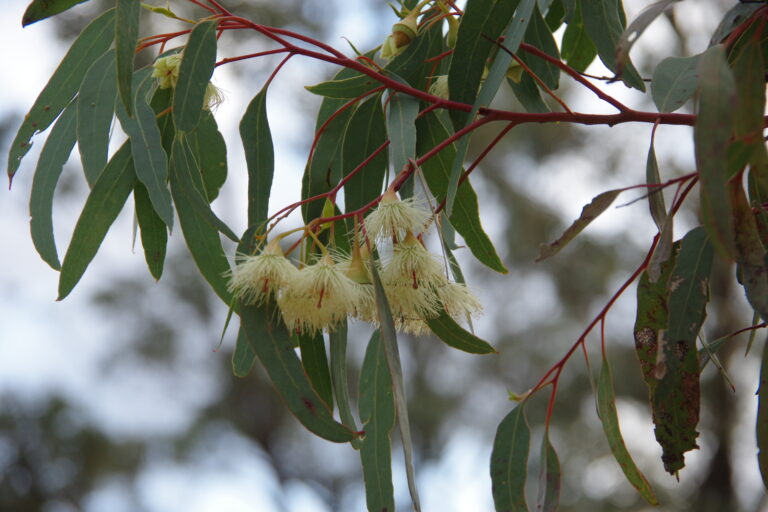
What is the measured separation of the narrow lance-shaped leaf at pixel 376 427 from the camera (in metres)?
1.09

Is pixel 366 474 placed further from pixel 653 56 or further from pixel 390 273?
pixel 653 56

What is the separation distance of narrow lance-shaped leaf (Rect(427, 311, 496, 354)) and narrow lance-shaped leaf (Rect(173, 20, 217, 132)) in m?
0.36

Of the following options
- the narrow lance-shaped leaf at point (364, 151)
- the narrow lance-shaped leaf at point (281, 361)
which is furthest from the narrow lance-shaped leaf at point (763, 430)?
the narrow lance-shaped leaf at point (364, 151)

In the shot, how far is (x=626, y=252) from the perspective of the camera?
237 inches

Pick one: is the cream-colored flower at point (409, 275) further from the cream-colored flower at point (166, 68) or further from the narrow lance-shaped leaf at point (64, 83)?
the narrow lance-shaped leaf at point (64, 83)

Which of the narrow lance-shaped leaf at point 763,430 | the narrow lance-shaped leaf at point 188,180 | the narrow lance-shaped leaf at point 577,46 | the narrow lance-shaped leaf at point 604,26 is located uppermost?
the narrow lance-shaped leaf at point 577,46

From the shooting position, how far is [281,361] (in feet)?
3.14

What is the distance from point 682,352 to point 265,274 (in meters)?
0.46

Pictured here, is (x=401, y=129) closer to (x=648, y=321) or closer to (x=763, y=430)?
(x=648, y=321)

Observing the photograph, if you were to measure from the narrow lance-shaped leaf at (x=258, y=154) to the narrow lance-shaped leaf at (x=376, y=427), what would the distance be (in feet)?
0.80

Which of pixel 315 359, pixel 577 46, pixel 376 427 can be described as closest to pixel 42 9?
pixel 315 359

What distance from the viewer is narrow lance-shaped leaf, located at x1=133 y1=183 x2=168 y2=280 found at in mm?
1208

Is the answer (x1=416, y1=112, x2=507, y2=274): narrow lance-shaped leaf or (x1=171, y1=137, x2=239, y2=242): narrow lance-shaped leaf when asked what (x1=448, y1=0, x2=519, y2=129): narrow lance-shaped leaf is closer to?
(x1=416, y1=112, x2=507, y2=274): narrow lance-shaped leaf

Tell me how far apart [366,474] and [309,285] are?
325 mm
